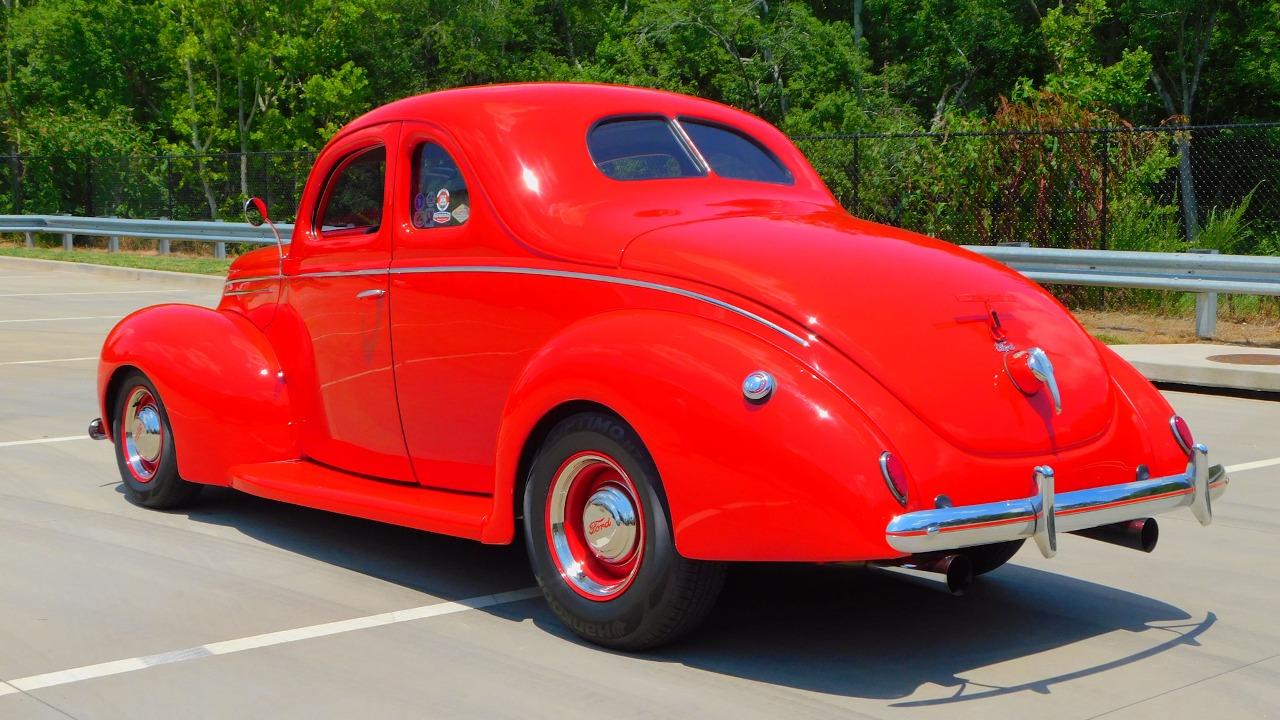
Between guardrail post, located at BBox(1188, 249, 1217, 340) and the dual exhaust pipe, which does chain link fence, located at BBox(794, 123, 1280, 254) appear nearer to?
guardrail post, located at BBox(1188, 249, 1217, 340)

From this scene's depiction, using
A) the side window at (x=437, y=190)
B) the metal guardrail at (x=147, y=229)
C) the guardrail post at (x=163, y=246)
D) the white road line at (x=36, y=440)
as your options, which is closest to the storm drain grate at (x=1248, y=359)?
the side window at (x=437, y=190)

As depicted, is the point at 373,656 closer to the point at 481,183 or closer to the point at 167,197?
the point at 481,183

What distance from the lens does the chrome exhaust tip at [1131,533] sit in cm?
498

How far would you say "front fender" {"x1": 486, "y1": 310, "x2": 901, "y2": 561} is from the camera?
423cm

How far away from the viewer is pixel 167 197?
3350 centimetres

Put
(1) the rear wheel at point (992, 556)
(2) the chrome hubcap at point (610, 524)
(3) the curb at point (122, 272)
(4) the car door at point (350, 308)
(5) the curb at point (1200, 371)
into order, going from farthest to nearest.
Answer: (3) the curb at point (122, 272) < (5) the curb at point (1200, 371) < (4) the car door at point (350, 308) < (1) the rear wheel at point (992, 556) < (2) the chrome hubcap at point (610, 524)

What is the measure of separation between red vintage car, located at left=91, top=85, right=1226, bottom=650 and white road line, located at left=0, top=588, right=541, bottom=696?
13.4 inches

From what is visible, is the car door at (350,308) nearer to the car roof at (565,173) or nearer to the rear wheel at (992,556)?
the car roof at (565,173)

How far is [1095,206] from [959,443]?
14.2m

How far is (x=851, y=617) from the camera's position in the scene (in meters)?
5.25

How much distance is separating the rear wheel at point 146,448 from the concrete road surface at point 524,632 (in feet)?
0.39

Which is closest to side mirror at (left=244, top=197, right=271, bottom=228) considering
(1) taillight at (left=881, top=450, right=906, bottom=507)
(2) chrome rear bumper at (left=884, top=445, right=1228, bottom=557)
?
(1) taillight at (left=881, top=450, right=906, bottom=507)

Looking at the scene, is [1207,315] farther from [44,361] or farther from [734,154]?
[44,361]

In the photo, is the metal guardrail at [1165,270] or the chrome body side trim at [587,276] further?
the metal guardrail at [1165,270]
